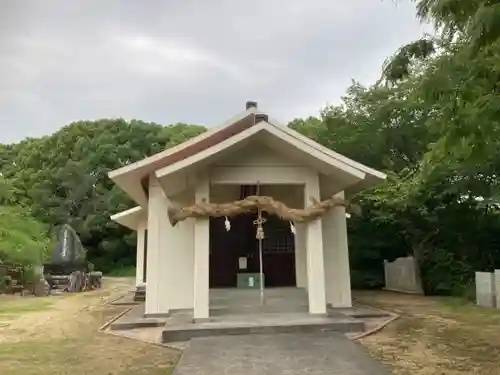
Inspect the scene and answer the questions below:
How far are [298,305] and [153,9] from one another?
677 centimetres

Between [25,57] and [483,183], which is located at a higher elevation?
[25,57]

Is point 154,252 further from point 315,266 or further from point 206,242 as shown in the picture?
point 315,266

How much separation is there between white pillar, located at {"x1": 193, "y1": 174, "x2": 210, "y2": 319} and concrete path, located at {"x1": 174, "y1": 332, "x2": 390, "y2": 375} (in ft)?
3.34

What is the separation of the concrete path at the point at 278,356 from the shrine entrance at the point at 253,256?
13.3 feet

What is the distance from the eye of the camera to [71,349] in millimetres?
7098

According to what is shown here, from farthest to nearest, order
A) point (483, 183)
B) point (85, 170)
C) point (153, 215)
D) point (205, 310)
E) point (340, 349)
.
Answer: point (85, 170) < point (483, 183) < point (153, 215) < point (205, 310) < point (340, 349)

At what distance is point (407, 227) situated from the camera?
15266 mm

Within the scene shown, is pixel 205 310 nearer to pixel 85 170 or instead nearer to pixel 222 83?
pixel 222 83

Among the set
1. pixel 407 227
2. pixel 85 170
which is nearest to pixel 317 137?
pixel 407 227

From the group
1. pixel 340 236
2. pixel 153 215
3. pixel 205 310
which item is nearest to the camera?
pixel 205 310

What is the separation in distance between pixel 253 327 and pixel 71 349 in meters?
2.85

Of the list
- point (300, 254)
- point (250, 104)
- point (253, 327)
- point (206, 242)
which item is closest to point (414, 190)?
point (300, 254)

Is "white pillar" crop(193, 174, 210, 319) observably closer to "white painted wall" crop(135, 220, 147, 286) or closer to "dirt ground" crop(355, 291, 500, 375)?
"dirt ground" crop(355, 291, 500, 375)

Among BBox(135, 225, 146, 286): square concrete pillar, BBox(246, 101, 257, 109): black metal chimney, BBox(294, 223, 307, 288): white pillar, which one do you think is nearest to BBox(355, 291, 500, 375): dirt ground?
BBox(294, 223, 307, 288): white pillar
